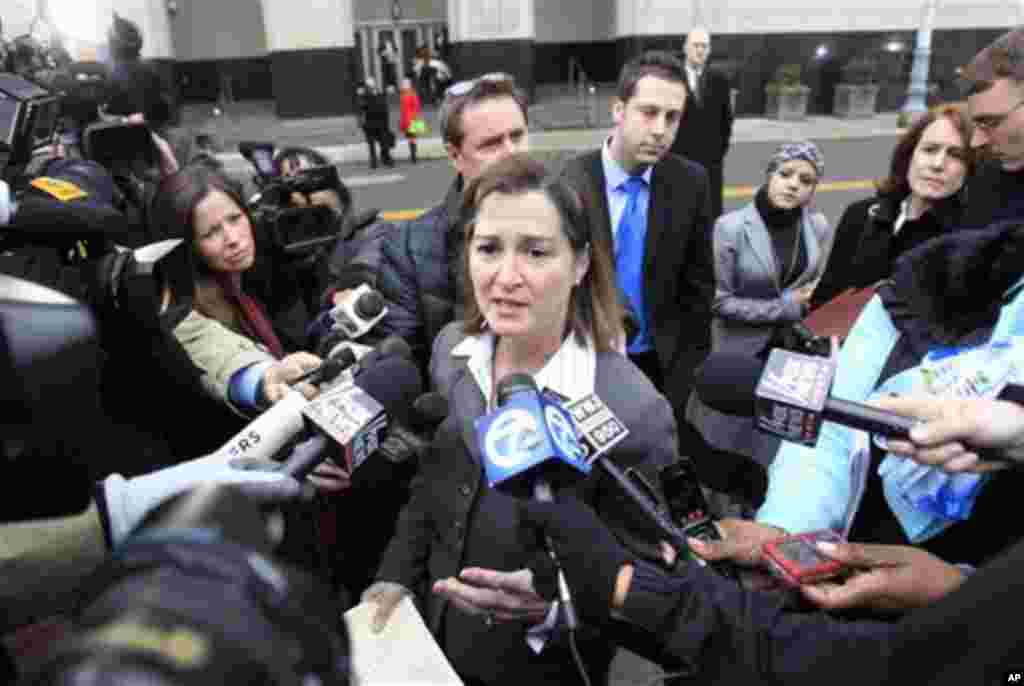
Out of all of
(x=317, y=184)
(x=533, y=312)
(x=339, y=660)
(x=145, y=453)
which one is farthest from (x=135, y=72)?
(x=339, y=660)

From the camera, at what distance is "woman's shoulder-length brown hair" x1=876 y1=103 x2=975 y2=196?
262 cm

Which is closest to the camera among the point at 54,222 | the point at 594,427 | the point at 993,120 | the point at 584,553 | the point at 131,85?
the point at 584,553

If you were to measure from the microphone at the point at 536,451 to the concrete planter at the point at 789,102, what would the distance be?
52.7ft

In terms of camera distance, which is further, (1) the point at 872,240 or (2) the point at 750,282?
(2) the point at 750,282

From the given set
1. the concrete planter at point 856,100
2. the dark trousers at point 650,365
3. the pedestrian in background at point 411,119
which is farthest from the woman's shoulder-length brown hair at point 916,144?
the concrete planter at point 856,100

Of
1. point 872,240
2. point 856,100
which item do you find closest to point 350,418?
point 872,240

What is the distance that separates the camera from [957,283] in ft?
4.32

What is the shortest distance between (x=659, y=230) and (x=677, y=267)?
0.16 metres

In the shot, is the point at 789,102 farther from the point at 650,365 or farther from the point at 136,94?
the point at 650,365

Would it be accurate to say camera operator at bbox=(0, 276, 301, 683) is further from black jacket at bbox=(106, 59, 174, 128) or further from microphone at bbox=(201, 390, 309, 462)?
black jacket at bbox=(106, 59, 174, 128)

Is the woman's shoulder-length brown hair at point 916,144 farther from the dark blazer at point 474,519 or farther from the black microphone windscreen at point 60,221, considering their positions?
the black microphone windscreen at point 60,221

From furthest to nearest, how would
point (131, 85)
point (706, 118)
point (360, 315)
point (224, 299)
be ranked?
1. point (706, 118)
2. point (131, 85)
3. point (224, 299)
4. point (360, 315)

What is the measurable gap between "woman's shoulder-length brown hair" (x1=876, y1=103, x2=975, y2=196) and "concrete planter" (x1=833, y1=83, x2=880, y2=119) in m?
14.4

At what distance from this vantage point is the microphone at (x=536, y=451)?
3.23 feet
